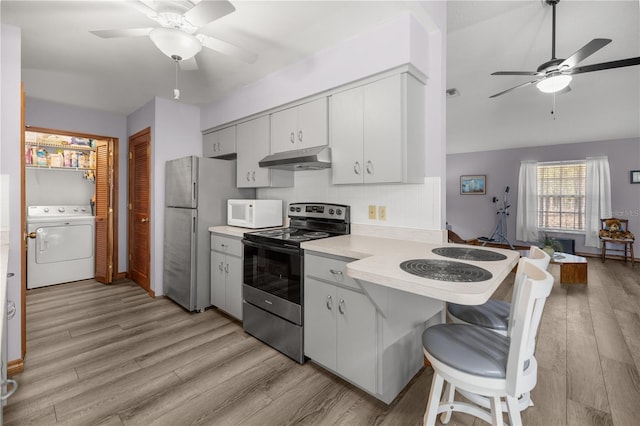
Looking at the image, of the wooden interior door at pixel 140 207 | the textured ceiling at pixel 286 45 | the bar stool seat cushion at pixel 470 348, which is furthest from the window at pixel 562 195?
the wooden interior door at pixel 140 207

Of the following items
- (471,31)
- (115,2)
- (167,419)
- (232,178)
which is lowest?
(167,419)

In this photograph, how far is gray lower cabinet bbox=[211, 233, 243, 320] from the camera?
283 centimetres

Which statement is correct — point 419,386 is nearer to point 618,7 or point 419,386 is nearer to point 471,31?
point 471,31

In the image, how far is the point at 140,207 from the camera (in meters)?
4.04

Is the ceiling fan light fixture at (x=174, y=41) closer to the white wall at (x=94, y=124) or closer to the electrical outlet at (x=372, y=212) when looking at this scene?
the electrical outlet at (x=372, y=212)

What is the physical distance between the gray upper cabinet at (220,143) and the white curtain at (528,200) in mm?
6965

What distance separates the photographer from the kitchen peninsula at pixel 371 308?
1.61 meters

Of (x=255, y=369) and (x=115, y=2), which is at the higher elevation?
(x=115, y=2)

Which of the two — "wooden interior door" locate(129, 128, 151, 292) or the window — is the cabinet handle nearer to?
"wooden interior door" locate(129, 128, 151, 292)

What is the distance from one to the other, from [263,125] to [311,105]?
0.70 metres

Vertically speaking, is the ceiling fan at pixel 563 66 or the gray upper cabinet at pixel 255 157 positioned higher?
the ceiling fan at pixel 563 66

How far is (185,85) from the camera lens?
3.24 m

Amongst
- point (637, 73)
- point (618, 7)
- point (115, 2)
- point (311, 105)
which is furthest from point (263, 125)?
point (637, 73)

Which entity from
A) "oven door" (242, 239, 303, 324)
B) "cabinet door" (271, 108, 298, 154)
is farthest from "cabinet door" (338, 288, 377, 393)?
"cabinet door" (271, 108, 298, 154)
